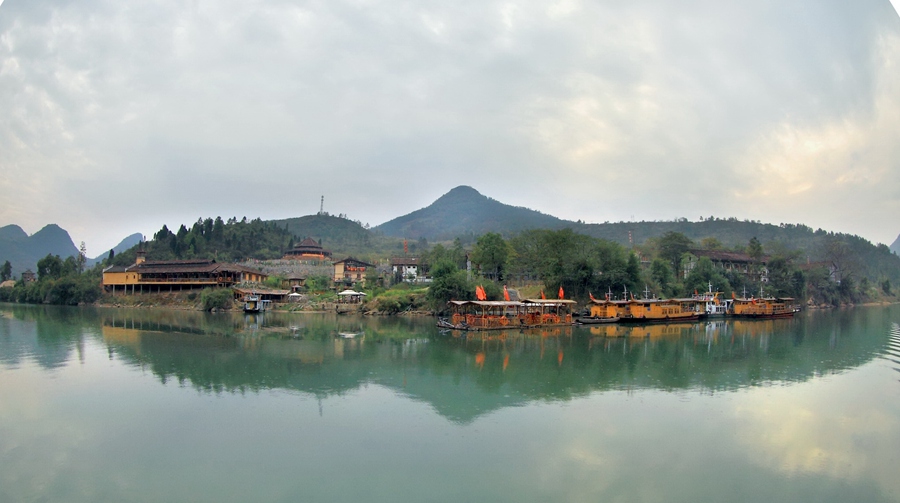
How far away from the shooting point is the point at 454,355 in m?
19.8

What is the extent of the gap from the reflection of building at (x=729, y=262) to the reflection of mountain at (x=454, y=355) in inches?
760

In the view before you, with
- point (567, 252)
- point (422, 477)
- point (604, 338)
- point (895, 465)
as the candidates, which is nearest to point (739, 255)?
point (567, 252)

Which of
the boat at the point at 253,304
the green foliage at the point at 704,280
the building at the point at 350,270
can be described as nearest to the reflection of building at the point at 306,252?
the building at the point at 350,270

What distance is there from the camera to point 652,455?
31.5ft

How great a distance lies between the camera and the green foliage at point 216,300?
4178 cm

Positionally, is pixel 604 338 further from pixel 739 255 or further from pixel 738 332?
pixel 739 255

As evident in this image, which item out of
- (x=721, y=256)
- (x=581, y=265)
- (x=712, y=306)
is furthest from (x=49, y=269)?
(x=721, y=256)

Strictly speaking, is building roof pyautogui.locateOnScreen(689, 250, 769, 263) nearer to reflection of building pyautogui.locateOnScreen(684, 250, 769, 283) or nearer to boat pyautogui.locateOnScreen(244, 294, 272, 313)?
reflection of building pyautogui.locateOnScreen(684, 250, 769, 283)

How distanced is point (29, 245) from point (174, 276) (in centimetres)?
14812

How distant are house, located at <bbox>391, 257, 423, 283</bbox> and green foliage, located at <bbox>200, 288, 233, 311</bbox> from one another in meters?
14.7

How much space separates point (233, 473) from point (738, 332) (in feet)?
93.6

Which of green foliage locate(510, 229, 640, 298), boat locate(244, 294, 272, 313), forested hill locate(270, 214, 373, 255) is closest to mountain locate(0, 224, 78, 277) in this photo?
forested hill locate(270, 214, 373, 255)

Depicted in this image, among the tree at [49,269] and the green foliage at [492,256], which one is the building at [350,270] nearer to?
the green foliage at [492,256]

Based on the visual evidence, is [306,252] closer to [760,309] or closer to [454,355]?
[454,355]
